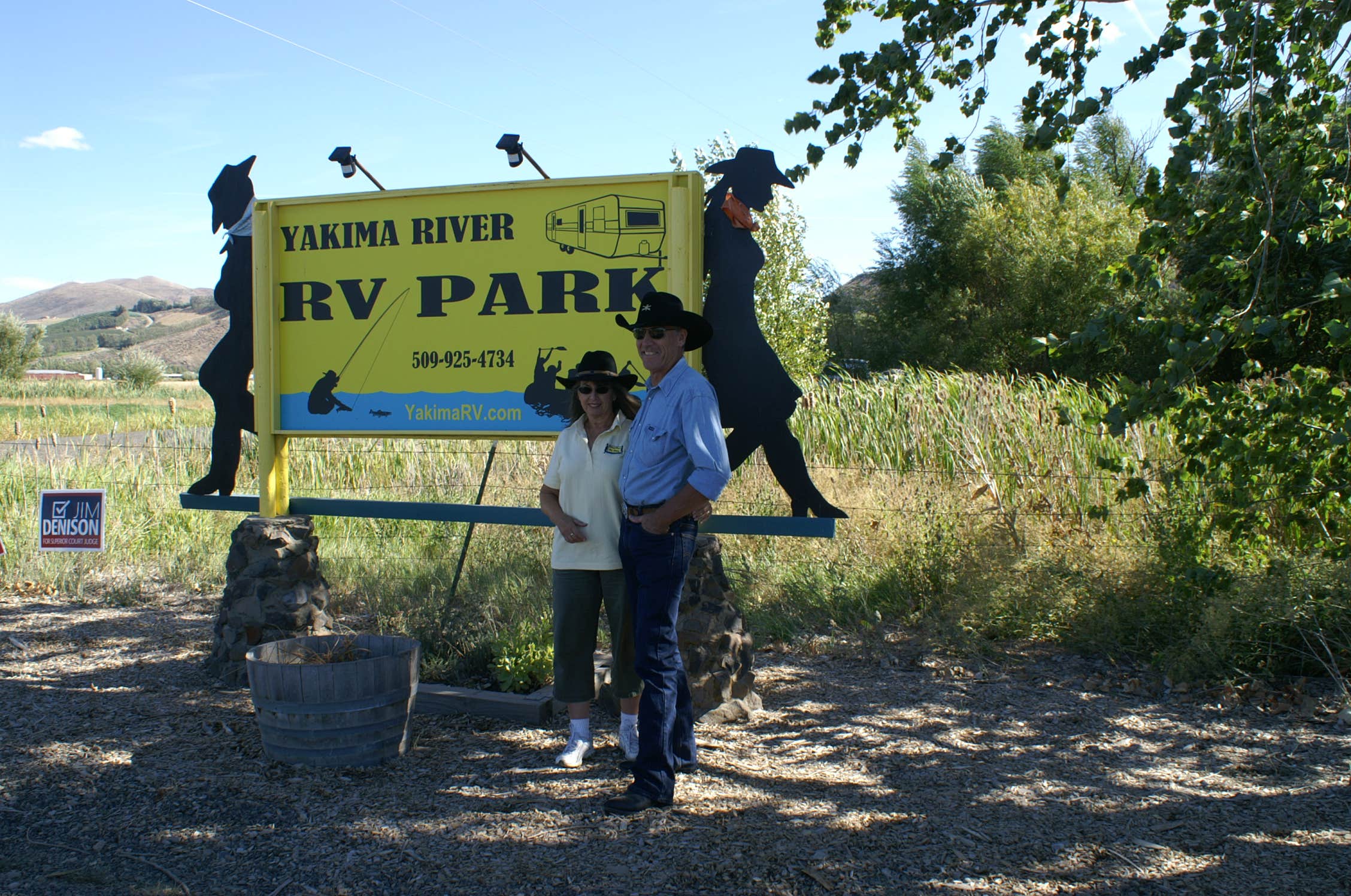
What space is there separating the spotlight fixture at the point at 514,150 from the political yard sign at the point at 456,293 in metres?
0.21

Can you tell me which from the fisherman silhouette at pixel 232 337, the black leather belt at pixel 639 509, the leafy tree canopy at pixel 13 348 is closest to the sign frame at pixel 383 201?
the fisherman silhouette at pixel 232 337

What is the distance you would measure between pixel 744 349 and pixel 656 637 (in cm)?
168

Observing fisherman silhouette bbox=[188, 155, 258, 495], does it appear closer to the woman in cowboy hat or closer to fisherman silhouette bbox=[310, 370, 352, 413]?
fisherman silhouette bbox=[310, 370, 352, 413]

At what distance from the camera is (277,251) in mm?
5719

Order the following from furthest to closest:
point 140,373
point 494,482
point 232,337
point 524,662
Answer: point 140,373 < point 494,482 < point 232,337 < point 524,662

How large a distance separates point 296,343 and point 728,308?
8.53ft

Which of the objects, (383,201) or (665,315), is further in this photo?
(383,201)

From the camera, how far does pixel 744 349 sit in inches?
191

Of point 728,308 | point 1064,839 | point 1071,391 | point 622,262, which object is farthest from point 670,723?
point 1071,391

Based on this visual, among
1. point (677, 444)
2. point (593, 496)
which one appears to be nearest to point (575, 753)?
point (593, 496)

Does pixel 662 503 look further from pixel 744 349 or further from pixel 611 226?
pixel 611 226

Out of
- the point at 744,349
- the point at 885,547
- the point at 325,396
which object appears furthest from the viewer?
the point at 885,547

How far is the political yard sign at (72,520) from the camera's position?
6996 mm

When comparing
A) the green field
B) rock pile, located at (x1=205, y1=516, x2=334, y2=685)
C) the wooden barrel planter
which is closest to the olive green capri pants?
the wooden barrel planter
